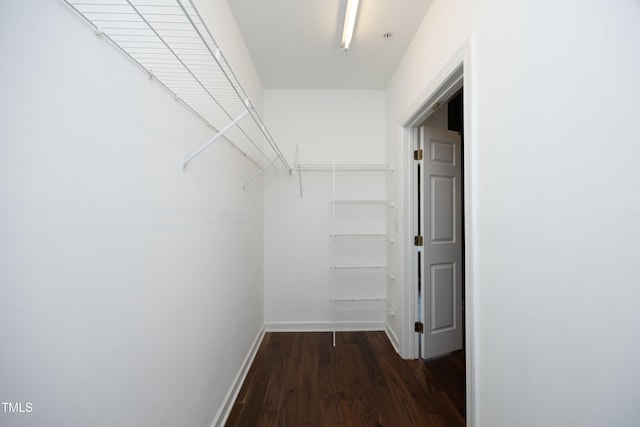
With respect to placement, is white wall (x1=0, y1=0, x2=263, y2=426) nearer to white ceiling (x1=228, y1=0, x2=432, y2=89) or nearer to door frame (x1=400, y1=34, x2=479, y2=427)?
white ceiling (x1=228, y1=0, x2=432, y2=89)

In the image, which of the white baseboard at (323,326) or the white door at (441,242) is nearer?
the white door at (441,242)

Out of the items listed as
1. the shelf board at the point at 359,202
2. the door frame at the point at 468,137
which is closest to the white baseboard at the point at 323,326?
the shelf board at the point at 359,202

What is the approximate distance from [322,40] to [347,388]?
283cm

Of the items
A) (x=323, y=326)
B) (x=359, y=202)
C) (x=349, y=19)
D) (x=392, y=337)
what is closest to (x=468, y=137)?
(x=349, y=19)

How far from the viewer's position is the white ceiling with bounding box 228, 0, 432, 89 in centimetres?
183

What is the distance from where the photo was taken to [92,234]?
74 cm

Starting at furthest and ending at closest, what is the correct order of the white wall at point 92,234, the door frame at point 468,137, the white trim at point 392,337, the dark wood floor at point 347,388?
the white trim at point 392,337
the dark wood floor at point 347,388
the door frame at point 468,137
the white wall at point 92,234

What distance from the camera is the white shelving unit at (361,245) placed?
3.05 meters

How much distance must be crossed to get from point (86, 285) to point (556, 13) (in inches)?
65.8

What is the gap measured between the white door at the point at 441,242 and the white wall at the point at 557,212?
119 cm

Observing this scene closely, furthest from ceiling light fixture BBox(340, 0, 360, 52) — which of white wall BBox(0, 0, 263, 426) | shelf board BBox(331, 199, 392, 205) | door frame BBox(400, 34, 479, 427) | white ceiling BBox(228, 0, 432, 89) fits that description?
shelf board BBox(331, 199, 392, 205)

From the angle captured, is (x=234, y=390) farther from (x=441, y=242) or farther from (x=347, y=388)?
(x=441, y=242)

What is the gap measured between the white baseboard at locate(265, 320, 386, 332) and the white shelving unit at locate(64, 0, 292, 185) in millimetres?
2131

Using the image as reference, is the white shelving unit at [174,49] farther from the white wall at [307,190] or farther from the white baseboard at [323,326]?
the white baseboard at [323,326]
